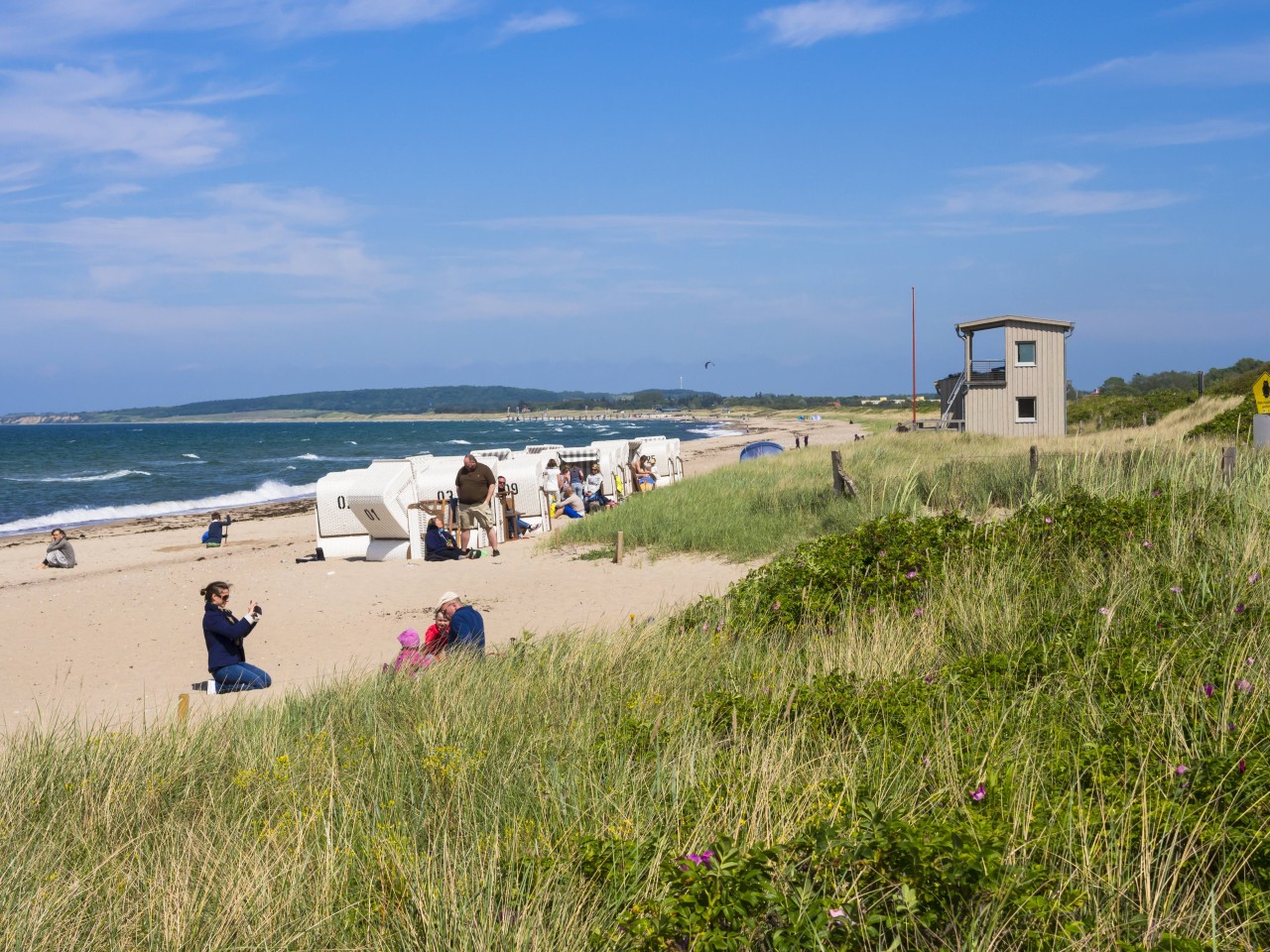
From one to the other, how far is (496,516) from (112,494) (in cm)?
3382

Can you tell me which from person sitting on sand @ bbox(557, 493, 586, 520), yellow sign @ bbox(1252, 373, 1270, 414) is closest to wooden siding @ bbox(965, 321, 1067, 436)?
person sitting on sand @ bbox(557, 493, 586, 520)

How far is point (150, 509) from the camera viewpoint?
39.5 metres

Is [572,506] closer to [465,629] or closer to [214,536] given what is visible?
[214,536]

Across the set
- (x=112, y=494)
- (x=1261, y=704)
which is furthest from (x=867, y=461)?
(x=112, y=494)

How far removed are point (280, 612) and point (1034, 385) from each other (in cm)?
2471

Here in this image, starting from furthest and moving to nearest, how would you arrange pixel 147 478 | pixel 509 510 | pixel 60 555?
pixel 147 478
pixel 60 555
pixel 509 510

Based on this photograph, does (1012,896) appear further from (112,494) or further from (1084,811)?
(112,494)

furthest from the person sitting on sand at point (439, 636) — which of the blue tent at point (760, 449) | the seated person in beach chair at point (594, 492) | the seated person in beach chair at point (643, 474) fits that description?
the blue tent at point (760, 449)

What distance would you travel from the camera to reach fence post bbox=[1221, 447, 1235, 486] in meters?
8.73

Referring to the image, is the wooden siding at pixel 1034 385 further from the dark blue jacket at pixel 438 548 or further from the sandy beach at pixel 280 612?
the dark blue jacket at pixel 438 548

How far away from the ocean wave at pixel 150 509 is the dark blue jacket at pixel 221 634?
2616 centimetres

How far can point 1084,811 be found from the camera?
129 inches

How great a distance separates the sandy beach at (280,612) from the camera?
967 centimetres

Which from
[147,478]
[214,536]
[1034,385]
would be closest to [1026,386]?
[1034,385]
